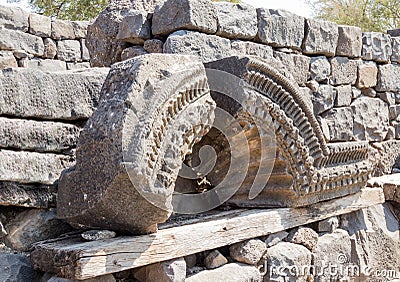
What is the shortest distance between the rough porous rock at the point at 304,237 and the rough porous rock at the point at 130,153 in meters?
1.45

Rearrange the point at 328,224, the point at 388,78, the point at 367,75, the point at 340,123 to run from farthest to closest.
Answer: the point at 388,78 < the point at 367,75 < the point at 340,123 < the point at 328,224

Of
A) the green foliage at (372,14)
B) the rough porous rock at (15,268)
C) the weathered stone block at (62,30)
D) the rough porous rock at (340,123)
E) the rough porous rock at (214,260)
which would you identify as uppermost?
the green foliage at (372,14)

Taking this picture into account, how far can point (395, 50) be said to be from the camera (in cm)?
585

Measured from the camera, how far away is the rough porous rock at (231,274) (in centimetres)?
290

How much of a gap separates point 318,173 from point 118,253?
74.9 inches

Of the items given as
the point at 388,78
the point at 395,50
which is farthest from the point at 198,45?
the point at 395,50

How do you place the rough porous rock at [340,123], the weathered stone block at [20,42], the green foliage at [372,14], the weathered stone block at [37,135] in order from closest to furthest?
the weathered stone block at [37,135] < the rough porous rock at [340,123] < the weathered stone block at [20,42] < the green foliage at [372,14]

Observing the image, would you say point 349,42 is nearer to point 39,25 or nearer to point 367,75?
point 367,75

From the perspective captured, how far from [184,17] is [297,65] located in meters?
1.39

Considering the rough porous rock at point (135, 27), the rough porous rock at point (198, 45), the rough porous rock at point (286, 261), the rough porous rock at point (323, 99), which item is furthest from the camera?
the rough porous rock at point (323, 99)

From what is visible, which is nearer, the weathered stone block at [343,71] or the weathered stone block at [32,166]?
the weathered stone block at [32,166]

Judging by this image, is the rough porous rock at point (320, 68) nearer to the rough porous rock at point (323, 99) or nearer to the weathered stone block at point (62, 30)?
the rough porous rock at point (323, 99)

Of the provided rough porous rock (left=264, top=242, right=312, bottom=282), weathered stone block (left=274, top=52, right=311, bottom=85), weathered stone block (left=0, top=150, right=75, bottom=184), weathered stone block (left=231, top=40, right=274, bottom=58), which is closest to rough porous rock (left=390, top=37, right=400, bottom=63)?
Result: weathered stone block (left=274, top=52, right=311, bottom=85)

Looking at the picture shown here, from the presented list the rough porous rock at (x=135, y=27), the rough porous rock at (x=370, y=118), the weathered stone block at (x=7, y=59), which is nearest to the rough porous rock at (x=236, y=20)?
the rough porous rock at (x=135, y=27)
